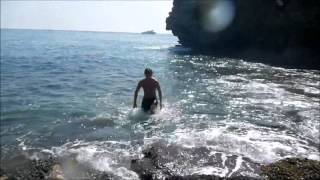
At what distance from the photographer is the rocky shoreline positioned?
8086 millimetres

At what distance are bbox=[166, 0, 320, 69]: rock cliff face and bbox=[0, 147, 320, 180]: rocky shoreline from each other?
26.3m

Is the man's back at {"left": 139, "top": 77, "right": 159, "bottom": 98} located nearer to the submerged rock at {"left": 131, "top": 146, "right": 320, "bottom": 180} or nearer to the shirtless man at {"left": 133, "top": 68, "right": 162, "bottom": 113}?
the shirtless man at {"left": 133, "top": 68, "right": 162, "bottom": 113}

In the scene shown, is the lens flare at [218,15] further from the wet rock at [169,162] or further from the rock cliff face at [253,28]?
the wet rock at [169,162]

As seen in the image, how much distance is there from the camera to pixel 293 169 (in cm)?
830

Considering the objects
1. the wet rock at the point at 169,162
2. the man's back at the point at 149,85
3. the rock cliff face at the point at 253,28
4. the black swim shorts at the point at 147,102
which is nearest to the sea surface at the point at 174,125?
the wet rock at the point at 169,162

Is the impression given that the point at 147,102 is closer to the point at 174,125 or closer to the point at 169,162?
the point at 174,125

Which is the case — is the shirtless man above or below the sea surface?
above

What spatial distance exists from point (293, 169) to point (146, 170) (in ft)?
10.5

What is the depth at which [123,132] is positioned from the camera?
12430 mm

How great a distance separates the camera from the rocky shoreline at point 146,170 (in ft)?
26.5

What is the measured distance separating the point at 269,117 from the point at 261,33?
107ft

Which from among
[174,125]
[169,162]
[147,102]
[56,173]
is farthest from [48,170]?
[147,102]

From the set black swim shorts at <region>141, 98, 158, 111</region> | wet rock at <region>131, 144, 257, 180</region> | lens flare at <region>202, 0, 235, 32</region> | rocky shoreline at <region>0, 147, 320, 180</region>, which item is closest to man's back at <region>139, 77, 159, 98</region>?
black swim shorts at <region>141, 98, 158, 111</region>

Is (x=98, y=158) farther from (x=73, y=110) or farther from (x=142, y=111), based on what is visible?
(x=73, y=110)
